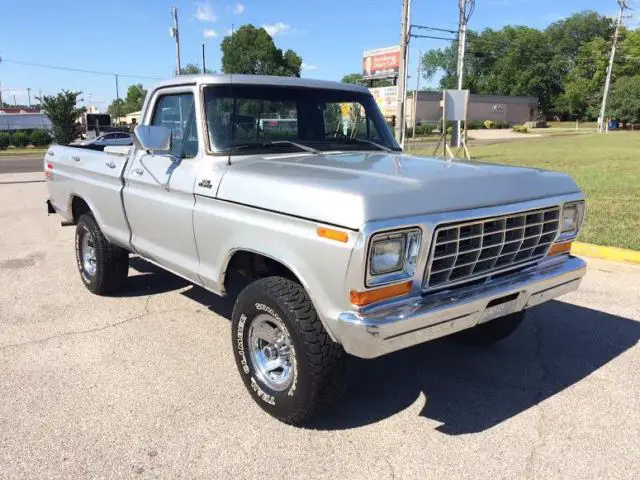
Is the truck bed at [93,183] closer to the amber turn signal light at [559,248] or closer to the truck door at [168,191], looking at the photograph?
the truck door at [168,191]

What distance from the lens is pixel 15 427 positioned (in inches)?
125

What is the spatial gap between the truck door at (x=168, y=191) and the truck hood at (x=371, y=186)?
442mm

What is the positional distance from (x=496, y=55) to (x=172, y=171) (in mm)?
105579

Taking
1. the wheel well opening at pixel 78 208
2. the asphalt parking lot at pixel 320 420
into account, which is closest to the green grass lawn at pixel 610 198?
the asphalt parking lot at pixel 320 420

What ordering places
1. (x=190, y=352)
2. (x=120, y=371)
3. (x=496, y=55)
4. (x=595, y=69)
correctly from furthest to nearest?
(x=496, y=55) < (x=595, y=69) < (x=190, y=352) < (x=120, y=371)

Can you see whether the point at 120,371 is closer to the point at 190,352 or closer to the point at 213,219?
the point at 190,352

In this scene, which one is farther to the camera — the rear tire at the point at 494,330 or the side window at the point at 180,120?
the rear tire at the point at 494,330

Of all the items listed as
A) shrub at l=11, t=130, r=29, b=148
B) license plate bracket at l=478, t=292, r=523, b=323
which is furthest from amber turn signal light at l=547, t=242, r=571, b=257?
shrub at l=11, t=130, r=29, b=148

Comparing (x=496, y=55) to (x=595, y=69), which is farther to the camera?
(x=496, y=55)

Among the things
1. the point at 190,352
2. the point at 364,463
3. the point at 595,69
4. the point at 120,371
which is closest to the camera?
the point at 364,463

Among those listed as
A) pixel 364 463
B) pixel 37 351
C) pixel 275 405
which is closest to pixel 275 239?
pixel 275 405

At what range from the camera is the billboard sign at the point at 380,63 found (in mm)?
40213

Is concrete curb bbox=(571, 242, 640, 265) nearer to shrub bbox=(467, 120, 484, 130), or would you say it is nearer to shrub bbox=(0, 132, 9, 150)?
shrub bbox=(0, 132, 9, 150)

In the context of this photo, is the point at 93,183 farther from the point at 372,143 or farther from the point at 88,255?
the point at 372,143
